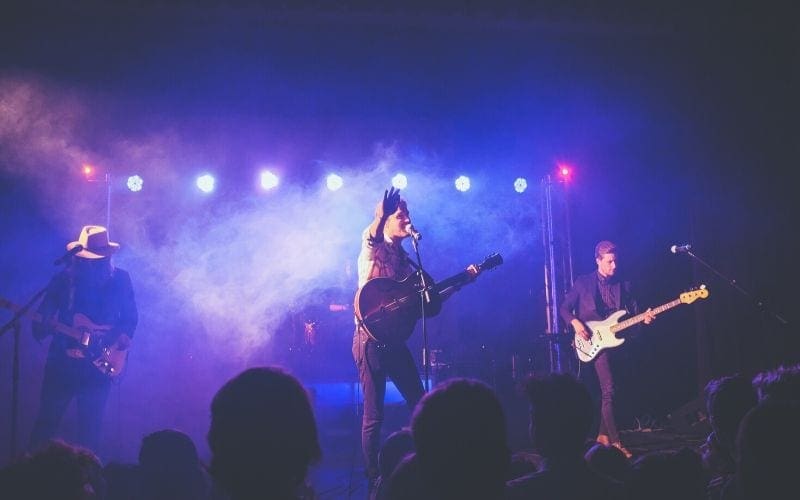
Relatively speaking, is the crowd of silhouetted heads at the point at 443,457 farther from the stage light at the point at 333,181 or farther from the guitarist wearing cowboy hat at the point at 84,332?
the stage light at the point at 333,181

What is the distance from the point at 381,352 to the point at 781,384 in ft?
11.0

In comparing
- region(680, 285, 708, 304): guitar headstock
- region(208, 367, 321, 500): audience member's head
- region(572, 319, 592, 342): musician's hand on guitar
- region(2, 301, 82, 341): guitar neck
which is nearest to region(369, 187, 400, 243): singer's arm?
region(2, 301, 82, 341): guitar neck

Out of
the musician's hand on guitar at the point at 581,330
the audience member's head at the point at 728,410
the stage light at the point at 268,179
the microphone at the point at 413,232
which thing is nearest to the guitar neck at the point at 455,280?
the microphone at the point at 413,232

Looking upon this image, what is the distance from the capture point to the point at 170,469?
2.95 metres

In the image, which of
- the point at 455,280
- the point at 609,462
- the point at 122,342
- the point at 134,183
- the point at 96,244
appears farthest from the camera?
the point at 134,183

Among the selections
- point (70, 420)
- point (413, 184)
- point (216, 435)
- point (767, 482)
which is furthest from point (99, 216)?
point (767, 482)

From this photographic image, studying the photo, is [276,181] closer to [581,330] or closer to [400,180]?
[400,180]

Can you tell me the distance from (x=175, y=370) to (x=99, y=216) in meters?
2.88

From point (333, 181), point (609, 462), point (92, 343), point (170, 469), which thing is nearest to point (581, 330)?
point (333, 181)

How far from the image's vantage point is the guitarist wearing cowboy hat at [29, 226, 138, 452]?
652 cm

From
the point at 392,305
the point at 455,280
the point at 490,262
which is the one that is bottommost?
the point at 392,305

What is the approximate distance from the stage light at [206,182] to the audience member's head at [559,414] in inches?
355

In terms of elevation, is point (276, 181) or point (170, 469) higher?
point (276, 181)

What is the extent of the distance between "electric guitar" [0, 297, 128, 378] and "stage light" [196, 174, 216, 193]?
440cm
